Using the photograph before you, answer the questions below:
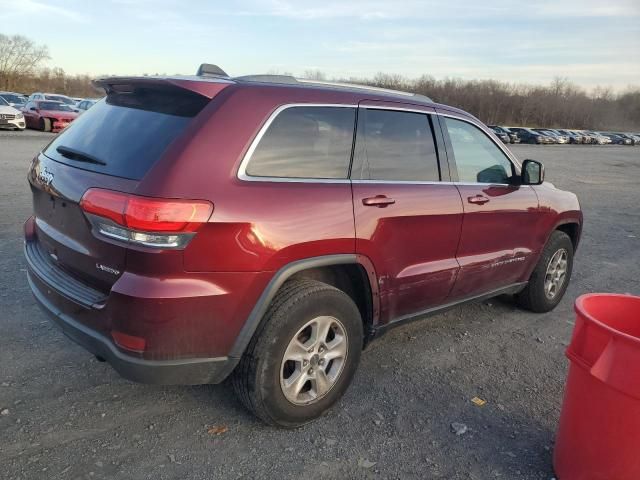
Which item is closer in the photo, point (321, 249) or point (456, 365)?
point (321, 249)

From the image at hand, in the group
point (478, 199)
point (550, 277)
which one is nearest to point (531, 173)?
point (478, 199)

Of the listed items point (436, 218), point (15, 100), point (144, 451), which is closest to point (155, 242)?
point (144, 451)

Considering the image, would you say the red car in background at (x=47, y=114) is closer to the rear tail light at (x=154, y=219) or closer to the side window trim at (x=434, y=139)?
the side window trim at (x=434, y=139)

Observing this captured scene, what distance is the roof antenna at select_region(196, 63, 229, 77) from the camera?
3.36 metres

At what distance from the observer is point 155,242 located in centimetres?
245

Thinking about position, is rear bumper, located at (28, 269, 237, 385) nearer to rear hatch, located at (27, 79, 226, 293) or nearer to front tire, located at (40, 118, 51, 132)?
rear hatch, located at (27, 79, 226, 293)

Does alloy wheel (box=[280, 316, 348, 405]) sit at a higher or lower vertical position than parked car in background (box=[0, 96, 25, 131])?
higher

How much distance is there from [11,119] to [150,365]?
82.3 feet

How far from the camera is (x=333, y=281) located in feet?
10.9

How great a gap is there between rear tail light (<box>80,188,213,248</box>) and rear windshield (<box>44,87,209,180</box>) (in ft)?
0.57

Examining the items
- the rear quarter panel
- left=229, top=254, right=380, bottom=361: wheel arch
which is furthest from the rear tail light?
the rear quarter panel

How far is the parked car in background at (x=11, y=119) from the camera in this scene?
23438mm

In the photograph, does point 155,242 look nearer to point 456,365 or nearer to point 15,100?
point 456,365

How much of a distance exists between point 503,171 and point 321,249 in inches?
85.3
